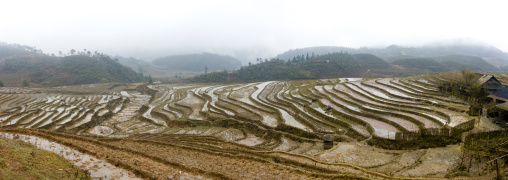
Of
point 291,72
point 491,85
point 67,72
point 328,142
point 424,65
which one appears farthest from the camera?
point 424,65

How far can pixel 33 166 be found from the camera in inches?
352

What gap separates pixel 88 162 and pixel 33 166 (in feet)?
9.51

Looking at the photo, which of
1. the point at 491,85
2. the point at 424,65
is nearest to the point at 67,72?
the point at 491,85

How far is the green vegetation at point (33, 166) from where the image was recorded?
7.89 meters

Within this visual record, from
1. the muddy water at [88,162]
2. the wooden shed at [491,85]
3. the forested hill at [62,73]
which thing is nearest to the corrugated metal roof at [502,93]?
the wooden shed at [491,85]

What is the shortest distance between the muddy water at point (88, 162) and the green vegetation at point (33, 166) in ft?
1.99

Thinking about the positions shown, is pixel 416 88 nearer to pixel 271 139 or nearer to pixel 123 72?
pixel 271 139

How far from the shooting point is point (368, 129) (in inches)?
753

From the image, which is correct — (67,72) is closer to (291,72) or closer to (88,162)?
(291,72)

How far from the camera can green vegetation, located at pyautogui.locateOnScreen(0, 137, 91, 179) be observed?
7887 mm

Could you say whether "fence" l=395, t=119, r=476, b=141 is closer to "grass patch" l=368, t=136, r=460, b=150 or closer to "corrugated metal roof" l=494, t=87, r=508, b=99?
"grass patch" l=368, t=136, r=460, b=150

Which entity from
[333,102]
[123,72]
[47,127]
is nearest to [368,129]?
[333,102]

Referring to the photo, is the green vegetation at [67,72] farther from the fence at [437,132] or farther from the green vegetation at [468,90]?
the green vegetation at [468,90]

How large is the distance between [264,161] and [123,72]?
387 ft
